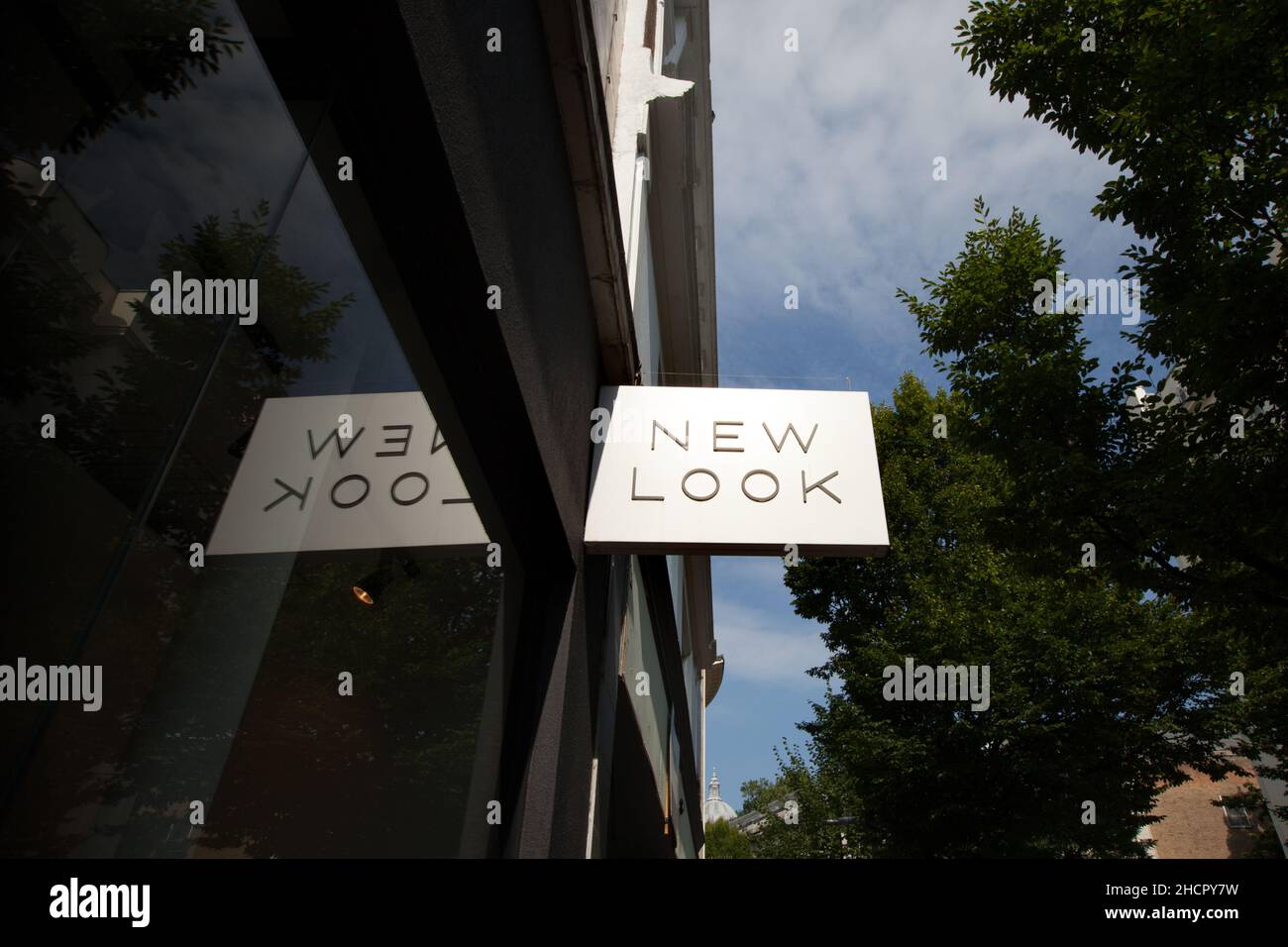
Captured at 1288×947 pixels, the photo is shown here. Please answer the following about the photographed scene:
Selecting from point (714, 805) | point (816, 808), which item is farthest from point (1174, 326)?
point (714, 805)

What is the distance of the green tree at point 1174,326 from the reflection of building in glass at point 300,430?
5.79 meters

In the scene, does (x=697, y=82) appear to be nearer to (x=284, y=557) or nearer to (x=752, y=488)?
(x=752, y=488)

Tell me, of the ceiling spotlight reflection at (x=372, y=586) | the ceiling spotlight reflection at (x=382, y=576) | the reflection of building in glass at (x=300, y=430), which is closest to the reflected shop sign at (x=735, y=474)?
the reflection of building in glass at (x=300, y=430)

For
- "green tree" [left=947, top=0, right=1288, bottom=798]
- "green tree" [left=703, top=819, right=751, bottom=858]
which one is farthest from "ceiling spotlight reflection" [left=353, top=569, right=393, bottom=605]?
"green tree" [left=703, top=819, right=751, bottom=858]

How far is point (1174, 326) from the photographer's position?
799 cm

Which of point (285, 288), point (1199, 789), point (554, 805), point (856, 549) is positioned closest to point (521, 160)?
point (285, 288)

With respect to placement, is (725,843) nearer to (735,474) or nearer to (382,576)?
(735,474)

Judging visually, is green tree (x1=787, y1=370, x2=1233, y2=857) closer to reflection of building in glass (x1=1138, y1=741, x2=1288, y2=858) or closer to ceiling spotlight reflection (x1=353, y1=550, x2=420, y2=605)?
ceiling spotlight reflection (x1=353, y1=550, x2=420, y2=605)

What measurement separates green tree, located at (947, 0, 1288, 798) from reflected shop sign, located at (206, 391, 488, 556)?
22.6 feet

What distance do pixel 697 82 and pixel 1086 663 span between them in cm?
1364

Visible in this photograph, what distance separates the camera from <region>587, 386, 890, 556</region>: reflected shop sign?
4773mm

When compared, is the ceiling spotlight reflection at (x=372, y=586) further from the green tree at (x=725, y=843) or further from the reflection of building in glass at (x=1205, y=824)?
the green tree at (x=725, y=843)

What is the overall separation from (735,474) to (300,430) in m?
3.14
